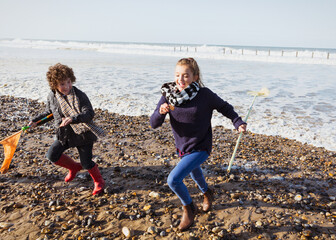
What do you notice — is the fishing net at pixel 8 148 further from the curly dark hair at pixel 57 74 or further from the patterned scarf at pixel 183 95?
the patterned scarf at pixel 183 95

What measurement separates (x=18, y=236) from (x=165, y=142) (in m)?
4.11

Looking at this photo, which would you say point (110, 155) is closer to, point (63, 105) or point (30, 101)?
point (63, 105)

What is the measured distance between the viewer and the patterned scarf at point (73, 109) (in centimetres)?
396

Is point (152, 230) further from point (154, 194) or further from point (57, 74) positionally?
point (57, 74)

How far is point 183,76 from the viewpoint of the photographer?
3.28 metres

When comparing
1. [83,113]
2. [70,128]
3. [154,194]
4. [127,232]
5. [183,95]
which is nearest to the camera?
[183,95]

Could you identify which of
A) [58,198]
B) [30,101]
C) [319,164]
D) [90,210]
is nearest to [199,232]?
[90,210]

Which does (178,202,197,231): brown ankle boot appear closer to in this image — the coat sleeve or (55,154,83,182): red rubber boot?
the coat sleeve

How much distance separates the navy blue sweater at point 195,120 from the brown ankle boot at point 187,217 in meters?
0.90

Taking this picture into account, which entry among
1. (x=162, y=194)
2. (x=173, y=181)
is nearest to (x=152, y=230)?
(x=173, y=181)

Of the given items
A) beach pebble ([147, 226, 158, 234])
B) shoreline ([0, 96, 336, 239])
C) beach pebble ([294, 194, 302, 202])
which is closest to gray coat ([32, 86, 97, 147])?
shoreline ([0, 96, 336, 239])

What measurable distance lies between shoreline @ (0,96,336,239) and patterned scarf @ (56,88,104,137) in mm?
1225

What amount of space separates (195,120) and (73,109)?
6.69ft

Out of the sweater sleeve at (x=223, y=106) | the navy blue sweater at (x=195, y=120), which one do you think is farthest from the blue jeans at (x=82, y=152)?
the sweater sleeve at (x=223, y=106)
